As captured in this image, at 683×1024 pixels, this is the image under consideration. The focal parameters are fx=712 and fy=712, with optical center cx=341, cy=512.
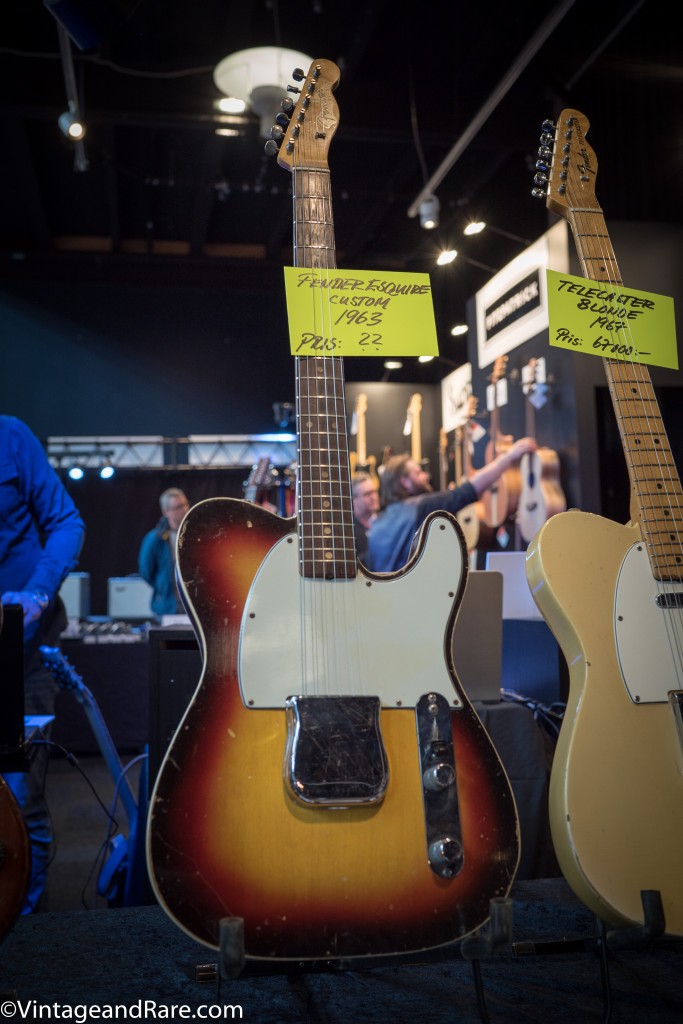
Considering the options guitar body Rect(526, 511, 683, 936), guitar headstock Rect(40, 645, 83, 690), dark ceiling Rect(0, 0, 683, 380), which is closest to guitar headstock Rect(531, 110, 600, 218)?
guitar body Rect(526, 511, 683, 936)

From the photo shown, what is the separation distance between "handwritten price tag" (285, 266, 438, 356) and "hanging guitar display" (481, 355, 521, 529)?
3.64m

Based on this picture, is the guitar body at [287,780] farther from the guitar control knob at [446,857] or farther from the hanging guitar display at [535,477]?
the hanging guitar display at [535,477]

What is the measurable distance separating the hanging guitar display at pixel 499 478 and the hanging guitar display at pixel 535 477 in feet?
0.27

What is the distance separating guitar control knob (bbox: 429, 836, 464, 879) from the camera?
0.95 m

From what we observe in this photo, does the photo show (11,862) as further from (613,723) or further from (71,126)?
(71,126)

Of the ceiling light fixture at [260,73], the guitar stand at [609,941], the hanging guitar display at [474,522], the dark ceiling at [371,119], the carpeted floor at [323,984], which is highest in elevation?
the dark ceiling at [371,119]

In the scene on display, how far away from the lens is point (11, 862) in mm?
910

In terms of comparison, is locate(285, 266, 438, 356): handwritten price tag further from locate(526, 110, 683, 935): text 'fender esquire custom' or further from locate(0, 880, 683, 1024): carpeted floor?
locate(0, 880, 683, 1024): carpeted floor

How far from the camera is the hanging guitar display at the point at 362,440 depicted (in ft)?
25.2

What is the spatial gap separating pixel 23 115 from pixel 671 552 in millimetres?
5540

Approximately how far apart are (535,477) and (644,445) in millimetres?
3413

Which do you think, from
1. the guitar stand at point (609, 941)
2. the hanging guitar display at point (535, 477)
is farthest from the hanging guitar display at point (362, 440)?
the guitar stand at point (609, 941)

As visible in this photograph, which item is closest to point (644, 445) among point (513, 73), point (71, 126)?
point (513, 73)

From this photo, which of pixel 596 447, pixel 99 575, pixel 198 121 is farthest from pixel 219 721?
pixel 99 575
